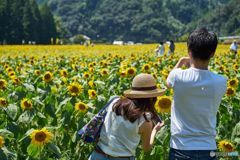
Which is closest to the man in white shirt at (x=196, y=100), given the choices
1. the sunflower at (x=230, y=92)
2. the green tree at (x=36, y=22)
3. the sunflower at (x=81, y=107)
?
the sunflower at (x=81, y=107)

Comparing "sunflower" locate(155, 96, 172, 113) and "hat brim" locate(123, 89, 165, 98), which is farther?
"sunflower" locate(155, 96, 172, 113)

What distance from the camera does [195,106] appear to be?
9.84 feet

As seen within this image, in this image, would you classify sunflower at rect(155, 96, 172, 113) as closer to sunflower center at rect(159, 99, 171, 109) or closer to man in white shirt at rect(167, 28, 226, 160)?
sunflower center at rect(159, 99, 171, 109)

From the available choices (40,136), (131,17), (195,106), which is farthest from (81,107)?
(131,17)

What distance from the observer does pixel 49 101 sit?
5039 mm

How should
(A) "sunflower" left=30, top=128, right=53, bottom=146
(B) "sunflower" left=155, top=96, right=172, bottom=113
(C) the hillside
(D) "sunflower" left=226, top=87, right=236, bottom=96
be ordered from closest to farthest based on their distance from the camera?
1. (A) "sunflower" left=30, top=128, right=53, bottom=146
2. (B) "sunflower" left=155, top=96, right=172, bottom=113
3. (D) "sunflower" left=226, top=87, right=236, bottom=96
4. (C) the hillside

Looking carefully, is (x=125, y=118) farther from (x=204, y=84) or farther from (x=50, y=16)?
(x=50, y=16)

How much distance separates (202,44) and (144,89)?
43 cm

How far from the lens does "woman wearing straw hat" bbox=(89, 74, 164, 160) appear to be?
10.1ft

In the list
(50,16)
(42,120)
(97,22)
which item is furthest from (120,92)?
(97,22)

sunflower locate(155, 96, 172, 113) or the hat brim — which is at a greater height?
the hat brim

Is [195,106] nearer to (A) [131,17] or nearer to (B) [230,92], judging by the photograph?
(B) [230,92]

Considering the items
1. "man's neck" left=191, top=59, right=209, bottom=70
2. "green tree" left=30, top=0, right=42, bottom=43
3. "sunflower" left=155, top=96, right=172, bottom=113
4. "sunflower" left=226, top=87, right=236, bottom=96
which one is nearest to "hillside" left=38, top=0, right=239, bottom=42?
"green tree" left=30, top=0, right=42, bottom=43

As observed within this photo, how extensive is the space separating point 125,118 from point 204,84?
19.2 inches
